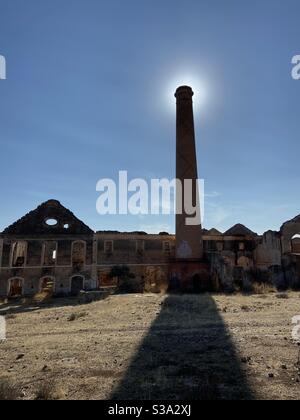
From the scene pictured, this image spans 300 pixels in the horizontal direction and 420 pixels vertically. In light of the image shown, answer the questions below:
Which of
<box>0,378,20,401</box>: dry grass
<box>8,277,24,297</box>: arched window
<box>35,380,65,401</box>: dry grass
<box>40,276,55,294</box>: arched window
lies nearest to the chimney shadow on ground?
<box>35,380,65,401</box>: dry grass

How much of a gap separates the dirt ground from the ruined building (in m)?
7.91

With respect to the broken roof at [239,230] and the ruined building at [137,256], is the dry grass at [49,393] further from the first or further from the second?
the broken roof at [239,230]

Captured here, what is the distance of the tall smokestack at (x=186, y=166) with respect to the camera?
1930cm

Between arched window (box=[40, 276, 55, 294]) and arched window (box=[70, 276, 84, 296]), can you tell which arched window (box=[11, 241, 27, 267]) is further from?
arched window (box=[70, 276, 84, 296])

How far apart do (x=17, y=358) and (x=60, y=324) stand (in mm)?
3848

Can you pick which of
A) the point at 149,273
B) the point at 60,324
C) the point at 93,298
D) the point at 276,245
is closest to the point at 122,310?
the point at 60,324

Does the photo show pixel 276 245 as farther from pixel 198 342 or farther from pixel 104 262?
pixel 198 342

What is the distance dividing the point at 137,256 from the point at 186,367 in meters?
→ 19.3

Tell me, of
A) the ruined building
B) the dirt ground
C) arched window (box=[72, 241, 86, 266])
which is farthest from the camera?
arched window (box=[72, 241, 86, 266])

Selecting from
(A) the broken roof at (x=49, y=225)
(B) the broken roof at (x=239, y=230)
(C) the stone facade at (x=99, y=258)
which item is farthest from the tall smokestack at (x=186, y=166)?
(B) the broken roof at (x=239, y=230)

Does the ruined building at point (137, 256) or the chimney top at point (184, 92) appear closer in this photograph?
the ruined building at point (137, 256)

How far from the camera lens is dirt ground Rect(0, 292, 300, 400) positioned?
14.4ft

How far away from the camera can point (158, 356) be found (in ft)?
19.5

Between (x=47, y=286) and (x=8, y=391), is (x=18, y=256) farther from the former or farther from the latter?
(x=8, y=391)
